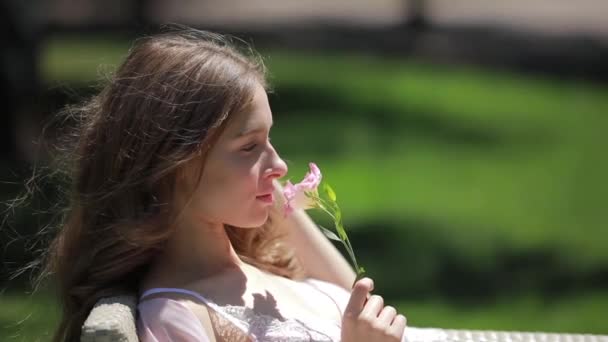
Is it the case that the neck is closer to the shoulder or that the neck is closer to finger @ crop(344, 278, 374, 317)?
the shoulder

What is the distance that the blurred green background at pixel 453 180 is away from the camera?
526 centimetres

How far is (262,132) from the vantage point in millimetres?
2289

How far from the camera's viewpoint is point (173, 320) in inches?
85.3

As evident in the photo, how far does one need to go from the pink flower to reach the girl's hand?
269 mm

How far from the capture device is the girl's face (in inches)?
88.4

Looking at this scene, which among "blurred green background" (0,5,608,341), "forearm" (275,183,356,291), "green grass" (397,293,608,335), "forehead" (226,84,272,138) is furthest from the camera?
"blurred green background" (0,5,608,341)

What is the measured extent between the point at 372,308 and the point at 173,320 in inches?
17.5

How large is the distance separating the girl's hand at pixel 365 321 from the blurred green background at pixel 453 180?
68 centimetres

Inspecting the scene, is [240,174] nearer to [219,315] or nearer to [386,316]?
[219,315]

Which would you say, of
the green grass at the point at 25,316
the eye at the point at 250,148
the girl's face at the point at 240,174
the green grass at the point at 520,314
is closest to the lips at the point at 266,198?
the girl's face at the point at 240,174

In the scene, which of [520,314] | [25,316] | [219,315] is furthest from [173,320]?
[520,314]

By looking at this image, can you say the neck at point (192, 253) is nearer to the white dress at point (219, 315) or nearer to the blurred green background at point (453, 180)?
the white dress at point (219, 315)

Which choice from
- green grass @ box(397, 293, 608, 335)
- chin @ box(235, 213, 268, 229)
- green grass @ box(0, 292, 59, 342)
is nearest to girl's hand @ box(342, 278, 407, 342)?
chin @ box(235, 213, 268, 229)

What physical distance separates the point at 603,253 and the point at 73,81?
6.55m
